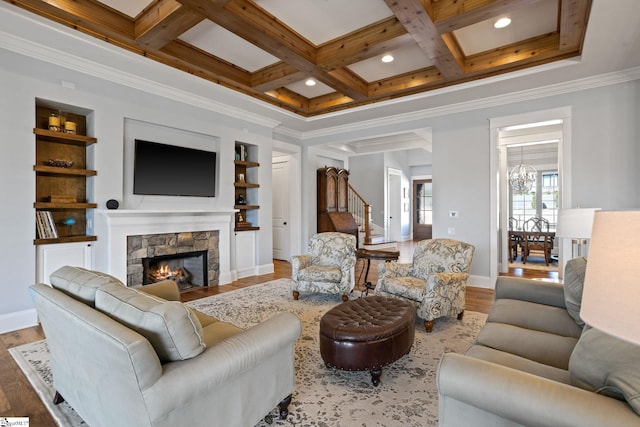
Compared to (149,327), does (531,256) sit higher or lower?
lower

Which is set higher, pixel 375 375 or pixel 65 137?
pixel 65 137

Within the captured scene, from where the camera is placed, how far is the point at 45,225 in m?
3.73

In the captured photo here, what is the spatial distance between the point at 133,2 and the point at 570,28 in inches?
165

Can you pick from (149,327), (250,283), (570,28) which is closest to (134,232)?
(250,283)

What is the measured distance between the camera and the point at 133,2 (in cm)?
303

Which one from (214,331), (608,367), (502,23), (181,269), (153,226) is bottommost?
(181,269)

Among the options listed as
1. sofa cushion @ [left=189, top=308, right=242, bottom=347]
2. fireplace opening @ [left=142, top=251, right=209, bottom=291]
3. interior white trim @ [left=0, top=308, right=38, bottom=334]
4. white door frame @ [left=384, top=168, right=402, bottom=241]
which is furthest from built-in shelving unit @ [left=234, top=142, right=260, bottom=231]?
white door frame @ [left=384, top=168, right=402, bottom=241]

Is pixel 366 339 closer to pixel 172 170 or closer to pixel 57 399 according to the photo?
pixel 57 399

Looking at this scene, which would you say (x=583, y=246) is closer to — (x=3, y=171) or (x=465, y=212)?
(x=465, y=212)

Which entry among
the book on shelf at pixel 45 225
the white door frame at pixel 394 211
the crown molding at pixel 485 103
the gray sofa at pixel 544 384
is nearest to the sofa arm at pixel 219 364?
the gray sofa at pixel 544 384

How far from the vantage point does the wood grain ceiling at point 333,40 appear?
2.88m

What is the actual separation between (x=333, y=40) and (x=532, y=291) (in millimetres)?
3245

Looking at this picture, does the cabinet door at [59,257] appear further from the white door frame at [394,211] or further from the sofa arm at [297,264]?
the white door frame at [394,211]

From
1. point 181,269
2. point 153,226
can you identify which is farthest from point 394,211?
point 153,226
